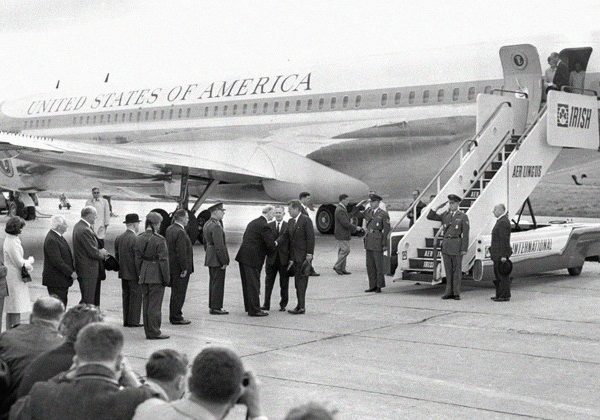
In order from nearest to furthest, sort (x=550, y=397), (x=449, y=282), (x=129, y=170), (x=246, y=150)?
(x=550, y=397) → (x=449, y=282) → (x=129, y=170) → (x=246, y=150)

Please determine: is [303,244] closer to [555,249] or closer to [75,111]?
[555,249]

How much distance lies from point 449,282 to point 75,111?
653 inches

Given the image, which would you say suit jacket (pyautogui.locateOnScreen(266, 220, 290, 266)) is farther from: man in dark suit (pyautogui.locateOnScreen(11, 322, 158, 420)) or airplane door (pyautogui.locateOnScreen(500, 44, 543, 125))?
man in dark suit (pyautogui.locateOnScreen(11, 322, 158, 420))

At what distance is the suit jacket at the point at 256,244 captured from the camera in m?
11.9

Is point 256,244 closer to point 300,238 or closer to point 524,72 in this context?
point 300,238

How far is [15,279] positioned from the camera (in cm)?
971

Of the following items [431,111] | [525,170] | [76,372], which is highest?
[431,111]

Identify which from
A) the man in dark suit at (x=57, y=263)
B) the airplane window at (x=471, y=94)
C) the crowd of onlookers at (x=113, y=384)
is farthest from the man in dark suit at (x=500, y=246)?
the crowd of onlookers at (x=113, y=384)

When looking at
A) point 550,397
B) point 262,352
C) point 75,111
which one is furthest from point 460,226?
point 75,111

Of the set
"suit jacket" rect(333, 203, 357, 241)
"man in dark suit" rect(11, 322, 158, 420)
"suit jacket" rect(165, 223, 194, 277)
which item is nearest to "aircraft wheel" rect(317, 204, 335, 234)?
"suit jacket" rect(333, 203, 357, 241)

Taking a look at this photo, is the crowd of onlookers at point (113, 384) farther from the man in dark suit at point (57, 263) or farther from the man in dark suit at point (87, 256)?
the man in dark suit at point (87, 256)

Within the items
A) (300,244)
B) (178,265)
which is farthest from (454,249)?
(178,265)

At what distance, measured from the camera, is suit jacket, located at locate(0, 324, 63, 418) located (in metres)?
4.78

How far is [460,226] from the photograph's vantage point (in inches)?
522
